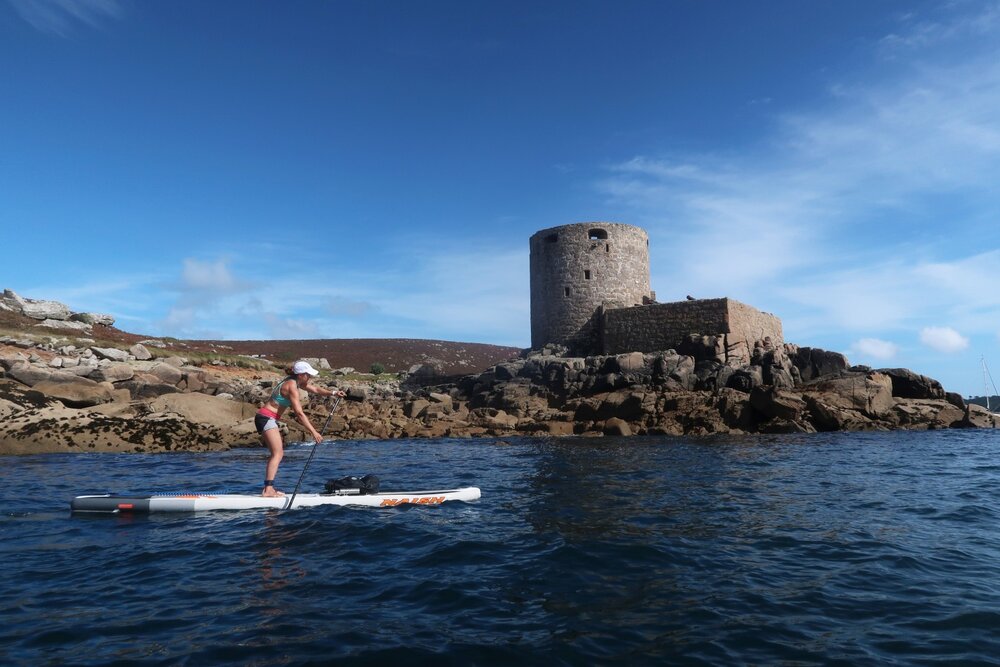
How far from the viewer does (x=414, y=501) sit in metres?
8.71

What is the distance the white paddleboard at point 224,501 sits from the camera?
7895 mm

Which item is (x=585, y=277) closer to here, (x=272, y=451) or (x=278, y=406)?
(x=278, y=406)

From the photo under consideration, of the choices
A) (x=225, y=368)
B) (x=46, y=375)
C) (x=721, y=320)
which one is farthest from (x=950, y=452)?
(x=225, y=368)

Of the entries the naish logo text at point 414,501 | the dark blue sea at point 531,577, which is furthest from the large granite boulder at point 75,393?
the naish logo text at point 414,501

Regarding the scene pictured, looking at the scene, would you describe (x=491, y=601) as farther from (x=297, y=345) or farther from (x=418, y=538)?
(x=297, y=345)

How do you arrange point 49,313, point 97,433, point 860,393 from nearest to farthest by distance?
1. point 97,433
2. point 860,393
3. point 49,313

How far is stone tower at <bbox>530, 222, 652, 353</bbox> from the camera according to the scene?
31.3 meters

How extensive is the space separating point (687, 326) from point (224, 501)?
22549mm

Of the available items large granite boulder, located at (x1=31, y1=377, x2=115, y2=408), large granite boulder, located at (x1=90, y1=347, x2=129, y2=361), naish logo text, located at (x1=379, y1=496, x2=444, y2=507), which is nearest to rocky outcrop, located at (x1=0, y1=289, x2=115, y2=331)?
large granite boulder, located at (x1=90, y1=347, x2=129, y2=361)

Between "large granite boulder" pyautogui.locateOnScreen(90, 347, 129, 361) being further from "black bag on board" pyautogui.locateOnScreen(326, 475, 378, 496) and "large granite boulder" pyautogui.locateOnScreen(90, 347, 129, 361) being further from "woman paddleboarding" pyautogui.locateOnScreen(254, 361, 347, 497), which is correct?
"black bag on board" pyautogui.locateOnScreen(326, 475, 378, 496)

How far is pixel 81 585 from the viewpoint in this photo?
4855 mm

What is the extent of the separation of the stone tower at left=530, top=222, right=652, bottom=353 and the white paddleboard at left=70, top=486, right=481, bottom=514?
23.1 meters

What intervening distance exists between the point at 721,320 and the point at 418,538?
22.0m

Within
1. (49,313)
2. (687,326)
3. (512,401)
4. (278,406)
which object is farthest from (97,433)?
(49,313)
